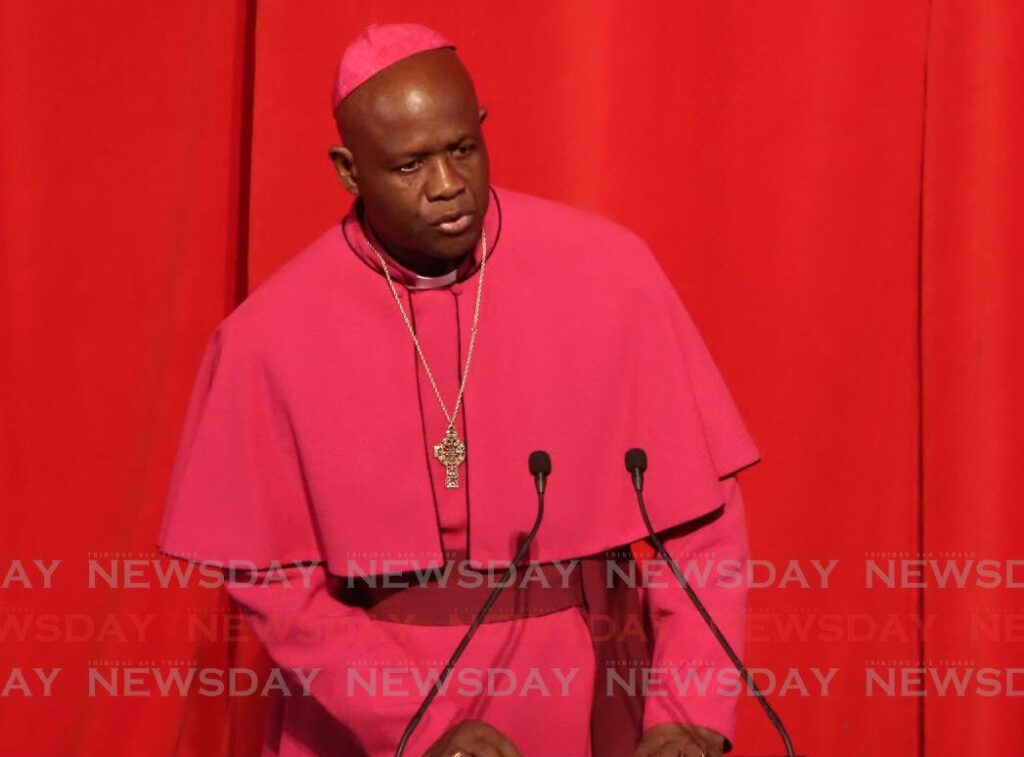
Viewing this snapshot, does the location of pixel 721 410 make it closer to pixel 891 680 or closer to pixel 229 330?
pixel 229 330

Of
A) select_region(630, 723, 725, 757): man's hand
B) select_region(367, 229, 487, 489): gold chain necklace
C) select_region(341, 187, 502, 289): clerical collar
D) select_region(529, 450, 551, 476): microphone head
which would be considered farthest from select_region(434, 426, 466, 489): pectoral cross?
select_region(630, 723, 725, 757): man's hand

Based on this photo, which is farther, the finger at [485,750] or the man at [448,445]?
the man at [448,445]

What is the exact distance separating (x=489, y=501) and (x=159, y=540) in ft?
1.48

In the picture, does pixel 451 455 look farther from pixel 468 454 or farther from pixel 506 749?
pixel 506 749

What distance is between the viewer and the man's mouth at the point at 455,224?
2.24 meters

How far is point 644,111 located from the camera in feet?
11.0

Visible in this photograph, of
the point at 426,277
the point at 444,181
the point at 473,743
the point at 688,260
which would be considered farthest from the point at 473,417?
the point at 688,260

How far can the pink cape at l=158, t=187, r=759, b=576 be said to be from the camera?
2.33 m

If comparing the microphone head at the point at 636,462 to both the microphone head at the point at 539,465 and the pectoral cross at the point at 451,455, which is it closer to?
the microphone head at the point at 539,465

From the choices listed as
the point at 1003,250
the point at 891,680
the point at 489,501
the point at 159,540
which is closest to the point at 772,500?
the point at 891,680

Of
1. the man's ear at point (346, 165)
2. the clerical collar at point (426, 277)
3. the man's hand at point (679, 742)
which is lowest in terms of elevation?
the man's hand at point (679, 742)

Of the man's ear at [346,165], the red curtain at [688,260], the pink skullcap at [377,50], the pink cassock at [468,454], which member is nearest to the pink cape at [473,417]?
the pink cassock at [468,454]

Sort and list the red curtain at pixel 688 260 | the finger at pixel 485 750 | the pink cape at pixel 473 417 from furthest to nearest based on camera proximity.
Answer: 1. the red curtain at pixel 688 260
2. the pink cape at pixel 473 417
3. the finger at pixel 485 750

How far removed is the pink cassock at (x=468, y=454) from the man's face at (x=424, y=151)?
0.16 metres
